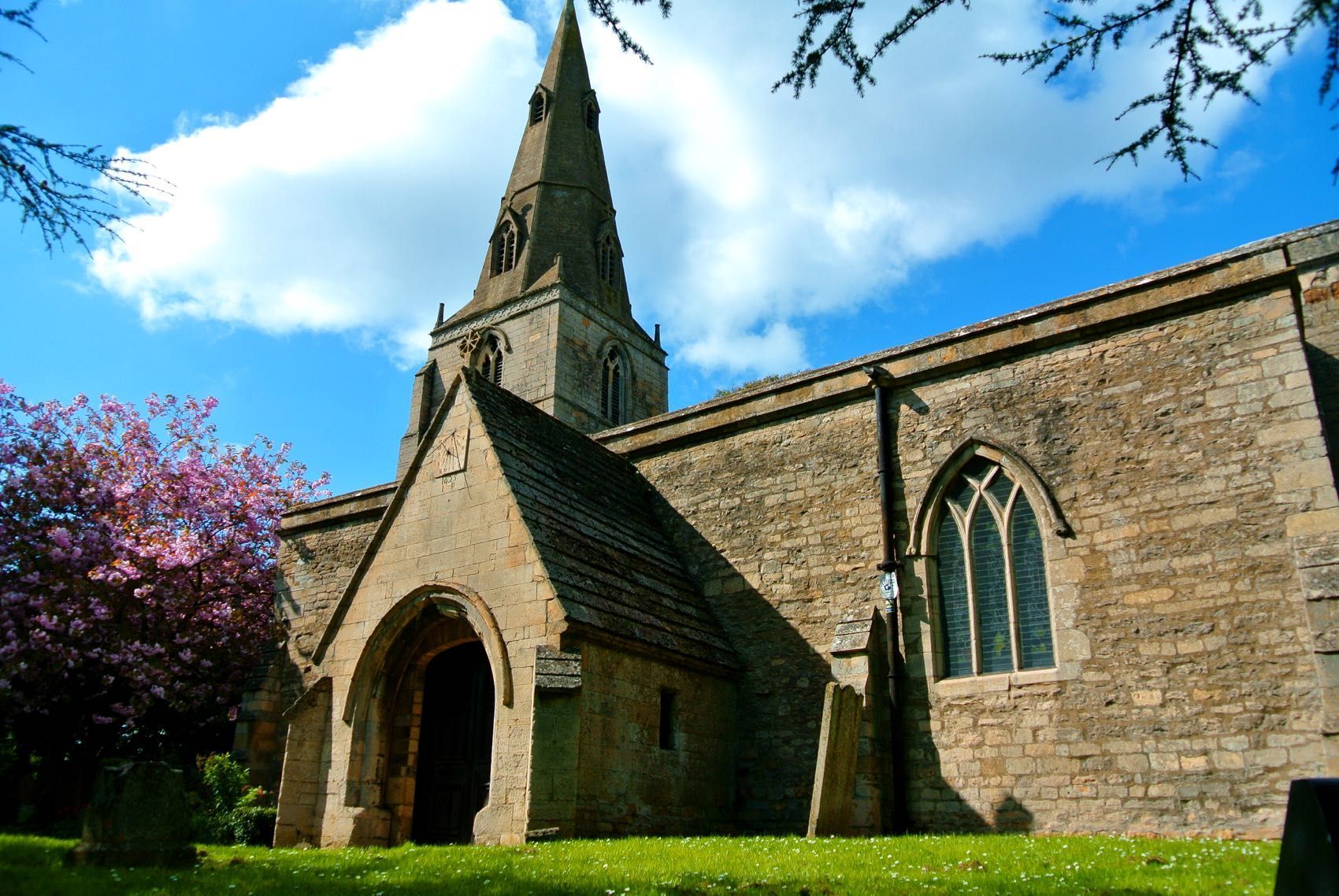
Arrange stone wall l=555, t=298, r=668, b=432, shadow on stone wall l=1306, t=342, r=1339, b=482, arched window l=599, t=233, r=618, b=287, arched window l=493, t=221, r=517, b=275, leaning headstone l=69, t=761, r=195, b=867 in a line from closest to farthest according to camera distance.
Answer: leaning headstone l=69, t=761, r=195, b=867 < shadow on stone wall l=1306, t=342, r=1339, b=482 < stone wall l=555, t=298, r=668, b=432 < arched window l=493, t=221, r=517, b=275 < arched window l=599, t=233, r=618, b=287

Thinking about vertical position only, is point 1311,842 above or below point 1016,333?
below

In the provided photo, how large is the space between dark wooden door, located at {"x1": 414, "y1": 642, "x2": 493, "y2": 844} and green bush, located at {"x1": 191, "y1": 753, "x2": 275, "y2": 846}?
8.34ft

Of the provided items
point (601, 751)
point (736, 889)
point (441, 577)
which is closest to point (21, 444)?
point (441, 577)

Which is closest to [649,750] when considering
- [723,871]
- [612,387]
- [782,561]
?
[782,561]

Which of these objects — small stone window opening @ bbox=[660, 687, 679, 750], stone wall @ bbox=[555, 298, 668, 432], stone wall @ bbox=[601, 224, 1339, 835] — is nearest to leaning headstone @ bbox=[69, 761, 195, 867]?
small stone window opening @ bbox=[660, 687, 679, 750]

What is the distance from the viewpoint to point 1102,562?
11172mm

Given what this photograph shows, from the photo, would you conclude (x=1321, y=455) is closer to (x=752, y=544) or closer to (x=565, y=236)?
(x=752, y=544)

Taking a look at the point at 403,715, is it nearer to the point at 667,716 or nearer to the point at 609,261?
the point at 667,716

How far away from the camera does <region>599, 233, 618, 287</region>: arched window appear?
4364 cm

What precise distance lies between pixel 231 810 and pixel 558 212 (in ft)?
109

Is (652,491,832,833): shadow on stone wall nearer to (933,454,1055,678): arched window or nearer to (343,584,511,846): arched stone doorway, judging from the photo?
(933,454,1055,678): arched window

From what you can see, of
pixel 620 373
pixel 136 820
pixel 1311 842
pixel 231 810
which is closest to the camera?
pixel 1311 842

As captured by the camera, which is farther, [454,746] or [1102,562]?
[454,746]

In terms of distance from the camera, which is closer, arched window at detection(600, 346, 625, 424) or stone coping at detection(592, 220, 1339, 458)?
stone coping at detection(592, 220, 1339, 458)
